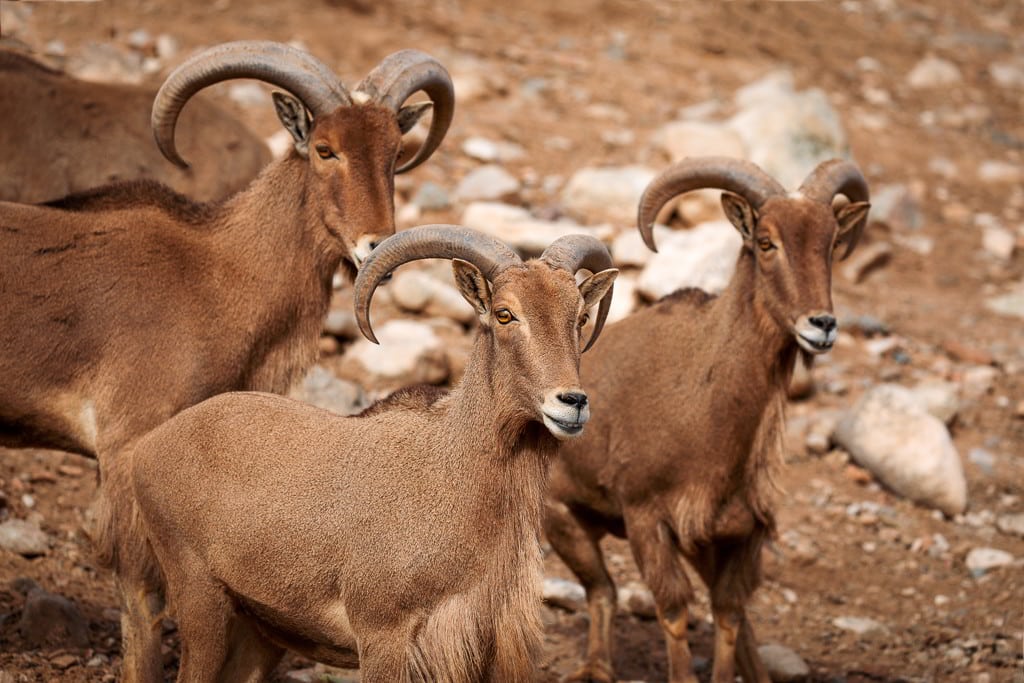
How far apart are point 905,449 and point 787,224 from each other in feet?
13.6

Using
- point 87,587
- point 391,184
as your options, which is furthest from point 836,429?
point 87,587

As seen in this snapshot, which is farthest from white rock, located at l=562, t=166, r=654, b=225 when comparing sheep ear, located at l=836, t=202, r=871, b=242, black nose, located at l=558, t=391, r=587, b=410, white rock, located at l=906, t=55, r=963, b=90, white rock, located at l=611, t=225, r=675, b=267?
black nose, located at l=558, t=391, r=587, b=410

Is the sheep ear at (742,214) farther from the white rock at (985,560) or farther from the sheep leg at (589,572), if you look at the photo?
Result: the white rock at (985,560)

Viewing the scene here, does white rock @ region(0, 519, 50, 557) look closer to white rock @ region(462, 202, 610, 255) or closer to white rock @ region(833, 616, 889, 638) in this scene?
white rock @ region(462, 202, 610, 255)

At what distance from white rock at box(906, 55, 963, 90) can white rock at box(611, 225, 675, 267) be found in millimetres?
10092

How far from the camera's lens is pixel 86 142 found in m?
10.9

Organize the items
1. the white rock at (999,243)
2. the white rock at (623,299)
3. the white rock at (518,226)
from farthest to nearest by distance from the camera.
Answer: the white rock at (999,243)
the white rock at (518,226)
the white rock at (623,299)

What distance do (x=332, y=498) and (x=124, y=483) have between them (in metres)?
1.56

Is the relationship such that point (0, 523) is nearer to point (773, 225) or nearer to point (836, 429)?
point (773, 225)

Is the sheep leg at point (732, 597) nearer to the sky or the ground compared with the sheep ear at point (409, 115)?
nearer to the ground

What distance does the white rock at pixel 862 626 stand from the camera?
33.4 ft

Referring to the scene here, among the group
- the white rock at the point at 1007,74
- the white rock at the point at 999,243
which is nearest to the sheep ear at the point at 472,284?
the white rock at the point at 999,243

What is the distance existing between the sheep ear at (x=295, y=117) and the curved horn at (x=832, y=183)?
334cm

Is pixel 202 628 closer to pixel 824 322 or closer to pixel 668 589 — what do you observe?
pixel 668 589
